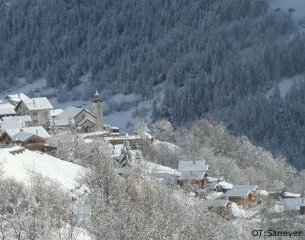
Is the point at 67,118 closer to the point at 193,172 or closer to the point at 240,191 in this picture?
the point at 193,172

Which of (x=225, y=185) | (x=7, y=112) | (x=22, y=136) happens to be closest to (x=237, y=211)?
(x=225, y=185)

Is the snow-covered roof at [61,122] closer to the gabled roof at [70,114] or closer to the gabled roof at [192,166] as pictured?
the gabled roof at [70,114]

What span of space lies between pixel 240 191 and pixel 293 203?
522 cm

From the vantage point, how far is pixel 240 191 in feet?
253

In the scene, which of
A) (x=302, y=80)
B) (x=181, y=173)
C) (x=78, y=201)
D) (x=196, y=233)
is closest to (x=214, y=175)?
(x=181, y=173)

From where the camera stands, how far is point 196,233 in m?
42.2

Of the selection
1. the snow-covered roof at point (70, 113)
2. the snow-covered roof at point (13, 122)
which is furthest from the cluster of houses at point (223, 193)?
the snow-covered roof at point (70, 113)

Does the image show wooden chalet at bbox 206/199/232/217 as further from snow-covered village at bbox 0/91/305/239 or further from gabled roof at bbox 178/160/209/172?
gabled roof at bbox 178/160/209/172

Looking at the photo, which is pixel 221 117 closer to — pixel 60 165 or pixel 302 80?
pixel 302 80

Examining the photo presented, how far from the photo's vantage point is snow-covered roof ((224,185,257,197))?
7641 centimetres

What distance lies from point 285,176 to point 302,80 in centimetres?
9578

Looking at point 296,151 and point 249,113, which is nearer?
point 296,151

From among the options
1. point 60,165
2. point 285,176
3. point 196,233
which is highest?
point 196,233

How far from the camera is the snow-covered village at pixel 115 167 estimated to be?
56562 millimetres
